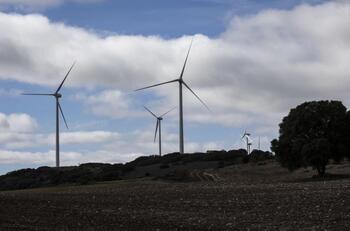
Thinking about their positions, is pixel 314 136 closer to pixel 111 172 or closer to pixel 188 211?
pixel 111 172

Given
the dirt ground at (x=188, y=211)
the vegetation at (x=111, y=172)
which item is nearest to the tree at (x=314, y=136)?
the vegetation at (x=111, y=172)

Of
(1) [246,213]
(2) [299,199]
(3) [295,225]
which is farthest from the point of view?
(2) [299,199]

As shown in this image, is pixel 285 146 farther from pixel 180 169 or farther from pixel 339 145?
pixel 180 169

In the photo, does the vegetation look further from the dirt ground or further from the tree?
the dirt ground

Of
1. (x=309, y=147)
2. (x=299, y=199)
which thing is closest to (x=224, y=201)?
(x=299, y=199)

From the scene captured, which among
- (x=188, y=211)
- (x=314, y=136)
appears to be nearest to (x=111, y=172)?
(x=314, y=136)

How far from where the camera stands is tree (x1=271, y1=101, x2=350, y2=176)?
252 ft

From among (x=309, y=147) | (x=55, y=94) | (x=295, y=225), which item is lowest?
(x=295, y=225)

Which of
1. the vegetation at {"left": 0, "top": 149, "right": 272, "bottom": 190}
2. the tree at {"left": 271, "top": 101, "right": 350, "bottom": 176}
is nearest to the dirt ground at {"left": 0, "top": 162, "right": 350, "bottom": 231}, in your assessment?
the tree at {"left": 271, "top": 101, "right": 350, "bottom": 176}

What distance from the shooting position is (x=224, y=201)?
1465 inches

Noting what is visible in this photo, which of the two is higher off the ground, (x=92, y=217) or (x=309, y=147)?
(x=309, y=147)

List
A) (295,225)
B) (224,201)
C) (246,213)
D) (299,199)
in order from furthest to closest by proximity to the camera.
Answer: (224,201) → (299,199) → (246,213) → (295,225)

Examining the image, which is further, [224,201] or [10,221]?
[224,201]

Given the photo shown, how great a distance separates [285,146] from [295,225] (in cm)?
5422
